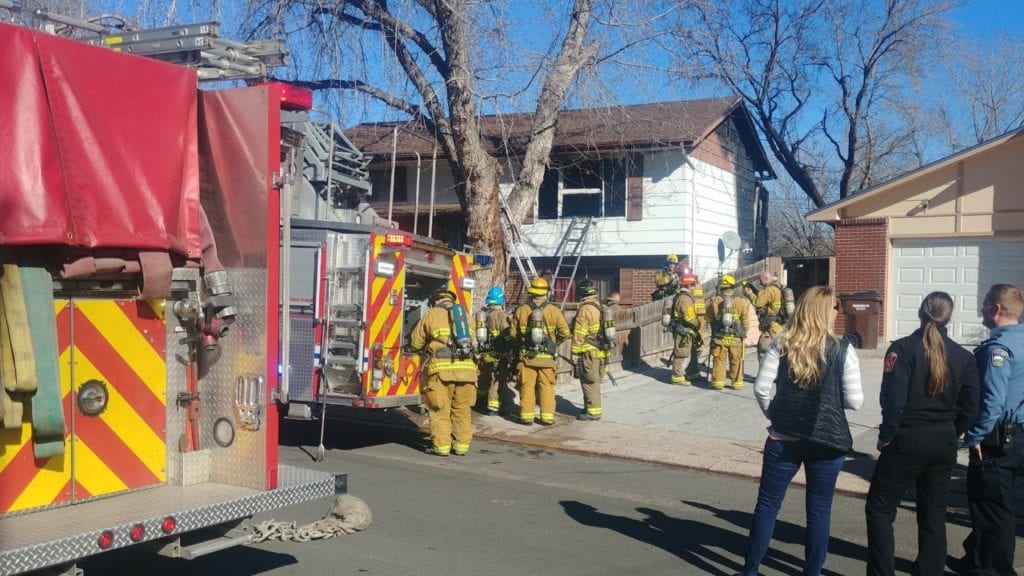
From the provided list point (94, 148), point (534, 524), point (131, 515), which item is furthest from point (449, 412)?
point (94, 148)

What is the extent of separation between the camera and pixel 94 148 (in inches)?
177

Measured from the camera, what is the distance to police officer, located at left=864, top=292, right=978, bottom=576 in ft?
17.6

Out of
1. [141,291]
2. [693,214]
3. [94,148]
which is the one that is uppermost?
[693,214]

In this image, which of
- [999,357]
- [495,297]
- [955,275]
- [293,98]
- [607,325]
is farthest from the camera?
[955,275]

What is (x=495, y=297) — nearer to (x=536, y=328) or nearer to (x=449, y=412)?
(x=536, y=328)

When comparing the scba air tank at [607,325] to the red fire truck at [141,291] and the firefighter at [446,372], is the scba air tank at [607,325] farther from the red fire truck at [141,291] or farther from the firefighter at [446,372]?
the red fire truck at [141,291]

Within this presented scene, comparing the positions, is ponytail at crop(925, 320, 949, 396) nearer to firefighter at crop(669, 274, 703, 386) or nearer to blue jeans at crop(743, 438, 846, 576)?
blue jeans at crop(743, 438, 846, 576)

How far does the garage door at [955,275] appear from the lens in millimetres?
16688

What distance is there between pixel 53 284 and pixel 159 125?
93cm

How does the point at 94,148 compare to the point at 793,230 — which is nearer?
the point at 94,148

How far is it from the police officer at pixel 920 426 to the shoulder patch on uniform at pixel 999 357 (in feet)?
0.90

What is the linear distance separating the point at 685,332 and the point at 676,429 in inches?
115

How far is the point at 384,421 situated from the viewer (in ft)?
39.7

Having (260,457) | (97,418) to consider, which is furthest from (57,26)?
(260,457)
